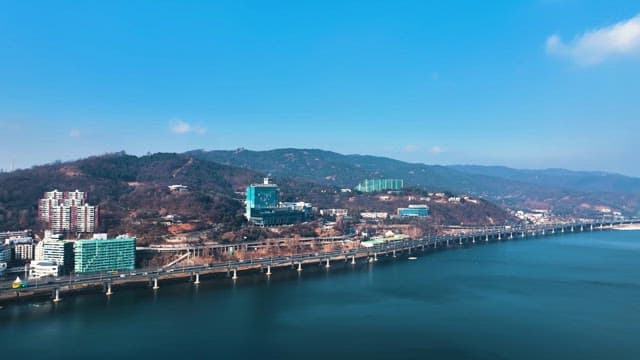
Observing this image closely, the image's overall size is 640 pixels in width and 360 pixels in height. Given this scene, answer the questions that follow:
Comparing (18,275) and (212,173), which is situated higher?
(212,173)

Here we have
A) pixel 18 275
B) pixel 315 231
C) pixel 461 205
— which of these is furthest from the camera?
pixel 461 205

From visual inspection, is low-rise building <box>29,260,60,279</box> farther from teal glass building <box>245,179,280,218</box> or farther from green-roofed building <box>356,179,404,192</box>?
green-roofed building <box>356,179,404,192</box>

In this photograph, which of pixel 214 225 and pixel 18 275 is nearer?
pixel 18 275

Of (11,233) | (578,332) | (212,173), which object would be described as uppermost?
(212,173)

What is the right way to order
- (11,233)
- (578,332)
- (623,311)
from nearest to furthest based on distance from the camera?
(578,332) → (623,311) → (11,233)

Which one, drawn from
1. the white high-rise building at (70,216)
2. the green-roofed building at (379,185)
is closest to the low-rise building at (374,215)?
the green-roofed building at (379,185)

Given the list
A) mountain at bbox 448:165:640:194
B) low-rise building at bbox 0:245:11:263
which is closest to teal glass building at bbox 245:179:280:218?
low-rise building at bbox 0:245:11:263

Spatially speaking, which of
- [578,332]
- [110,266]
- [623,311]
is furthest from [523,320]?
[110,266]

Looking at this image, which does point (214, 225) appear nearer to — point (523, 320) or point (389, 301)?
point (389, 301)
